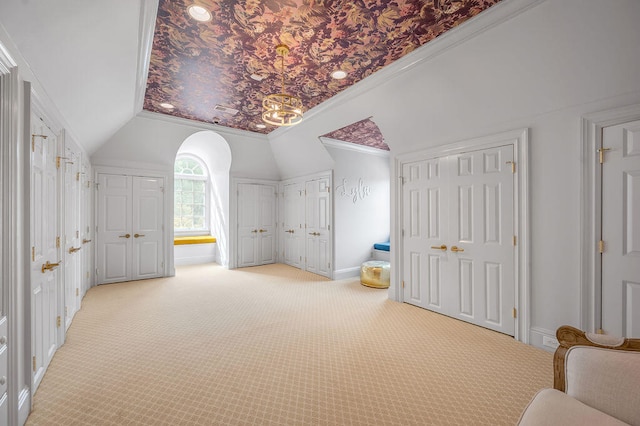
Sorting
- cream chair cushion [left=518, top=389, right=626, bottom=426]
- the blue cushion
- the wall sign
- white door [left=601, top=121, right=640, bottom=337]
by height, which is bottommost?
cream chair cushion [left=518, top=389, right=626, bottom=426]

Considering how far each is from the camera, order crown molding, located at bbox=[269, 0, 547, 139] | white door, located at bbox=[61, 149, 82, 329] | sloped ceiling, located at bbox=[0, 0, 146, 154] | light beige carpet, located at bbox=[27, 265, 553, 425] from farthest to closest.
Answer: white door, located at bbox=[61, 149, 82, 329]
crown molding, located at bbox=[269, 0, 547, 139]
light beige carpet, located at bbox=[27, 265, 553, 425]
sloped ceiling, located at bbox=[0, 0, 146, 154]

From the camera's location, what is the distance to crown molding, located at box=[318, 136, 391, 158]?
539 cm

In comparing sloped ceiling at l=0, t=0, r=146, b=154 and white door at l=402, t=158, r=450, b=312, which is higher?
sloped ceiling at l=0, t=0, r=146, b=154

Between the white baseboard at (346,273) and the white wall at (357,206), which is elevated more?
the white wall at (357,206)

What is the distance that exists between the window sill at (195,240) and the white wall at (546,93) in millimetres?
5877

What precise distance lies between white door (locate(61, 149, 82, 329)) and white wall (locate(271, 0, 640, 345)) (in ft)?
12.3

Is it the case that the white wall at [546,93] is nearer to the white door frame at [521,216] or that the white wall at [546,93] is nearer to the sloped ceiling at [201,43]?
the white door frame at [521,216]

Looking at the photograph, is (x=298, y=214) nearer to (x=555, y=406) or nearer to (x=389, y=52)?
(x=389, y=52)

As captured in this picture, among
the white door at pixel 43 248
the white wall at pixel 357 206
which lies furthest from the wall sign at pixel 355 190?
the white door at pixel 43 248

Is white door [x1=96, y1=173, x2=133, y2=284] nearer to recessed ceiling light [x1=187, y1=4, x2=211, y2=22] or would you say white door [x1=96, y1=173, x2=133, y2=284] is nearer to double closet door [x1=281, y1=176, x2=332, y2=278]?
double closet door [x1=281, y1=176, x2=332, y2=278]

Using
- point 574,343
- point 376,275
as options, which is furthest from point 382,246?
point 574,343

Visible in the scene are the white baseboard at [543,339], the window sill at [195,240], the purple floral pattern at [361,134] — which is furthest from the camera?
the window sill at [195,240]

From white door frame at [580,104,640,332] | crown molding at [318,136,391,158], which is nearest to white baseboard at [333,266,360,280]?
crown molding at [318,136,391,158]

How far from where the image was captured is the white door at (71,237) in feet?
9.64
